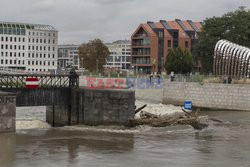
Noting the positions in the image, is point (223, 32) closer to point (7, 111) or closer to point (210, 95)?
point (210, 95)

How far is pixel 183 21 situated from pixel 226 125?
4243 inches

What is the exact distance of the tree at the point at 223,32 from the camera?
93.2 meters

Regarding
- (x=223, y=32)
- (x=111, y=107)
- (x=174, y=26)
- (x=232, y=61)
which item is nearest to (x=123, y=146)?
(x=111, y=107)

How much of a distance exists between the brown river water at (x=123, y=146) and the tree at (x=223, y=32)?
181 ft

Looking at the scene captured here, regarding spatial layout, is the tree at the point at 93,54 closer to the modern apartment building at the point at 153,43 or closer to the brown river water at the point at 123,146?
the modern apartment building at the point at 153,43

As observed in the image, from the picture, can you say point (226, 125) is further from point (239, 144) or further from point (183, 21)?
point (183, 21)

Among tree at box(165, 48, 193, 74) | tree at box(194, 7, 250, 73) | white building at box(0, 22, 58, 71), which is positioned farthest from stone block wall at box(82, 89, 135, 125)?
white building at box(0, 22, 58, 71)

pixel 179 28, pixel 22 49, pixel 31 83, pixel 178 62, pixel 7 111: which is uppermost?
pixel 179 28

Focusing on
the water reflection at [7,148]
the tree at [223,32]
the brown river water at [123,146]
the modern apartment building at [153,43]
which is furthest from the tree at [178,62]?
the water reflection at [7,148]

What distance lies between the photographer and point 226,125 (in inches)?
1671

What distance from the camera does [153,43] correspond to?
427 ft

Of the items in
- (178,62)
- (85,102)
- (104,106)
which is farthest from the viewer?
(178,62)

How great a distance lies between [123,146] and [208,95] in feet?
107

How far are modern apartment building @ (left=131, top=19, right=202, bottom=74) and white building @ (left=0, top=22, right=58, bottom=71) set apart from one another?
222ft
